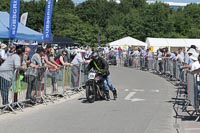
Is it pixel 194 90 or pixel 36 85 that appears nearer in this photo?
pixel 194 90

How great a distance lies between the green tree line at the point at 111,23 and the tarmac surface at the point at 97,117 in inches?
2939

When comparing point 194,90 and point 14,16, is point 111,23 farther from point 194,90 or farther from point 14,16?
point 194,90

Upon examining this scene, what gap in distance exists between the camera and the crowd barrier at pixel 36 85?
43.0ft

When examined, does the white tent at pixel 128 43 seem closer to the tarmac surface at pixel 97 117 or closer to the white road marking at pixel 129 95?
the white road marking at pixel 129 95

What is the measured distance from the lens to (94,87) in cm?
1630

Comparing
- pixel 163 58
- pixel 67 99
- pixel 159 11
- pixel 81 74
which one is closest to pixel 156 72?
pixel 163 58

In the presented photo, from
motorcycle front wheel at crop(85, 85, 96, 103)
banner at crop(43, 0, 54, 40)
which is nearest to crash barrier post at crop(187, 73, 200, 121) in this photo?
motorcycle front wheel at crop(85, 85, 96, 103)

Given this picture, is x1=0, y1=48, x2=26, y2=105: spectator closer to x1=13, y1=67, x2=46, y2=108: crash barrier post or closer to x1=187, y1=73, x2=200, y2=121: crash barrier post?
x1=13, y1=67, x2=46, y2=108: crash barrier post

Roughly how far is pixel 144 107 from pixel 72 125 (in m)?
A: 4.54

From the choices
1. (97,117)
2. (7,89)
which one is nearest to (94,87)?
(97,117)

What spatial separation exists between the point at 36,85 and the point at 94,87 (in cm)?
241

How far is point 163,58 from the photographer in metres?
32.6

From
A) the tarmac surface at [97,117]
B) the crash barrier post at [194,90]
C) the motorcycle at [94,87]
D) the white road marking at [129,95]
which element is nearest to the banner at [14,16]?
the white road marking at [129,95]

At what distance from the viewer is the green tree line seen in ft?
309
